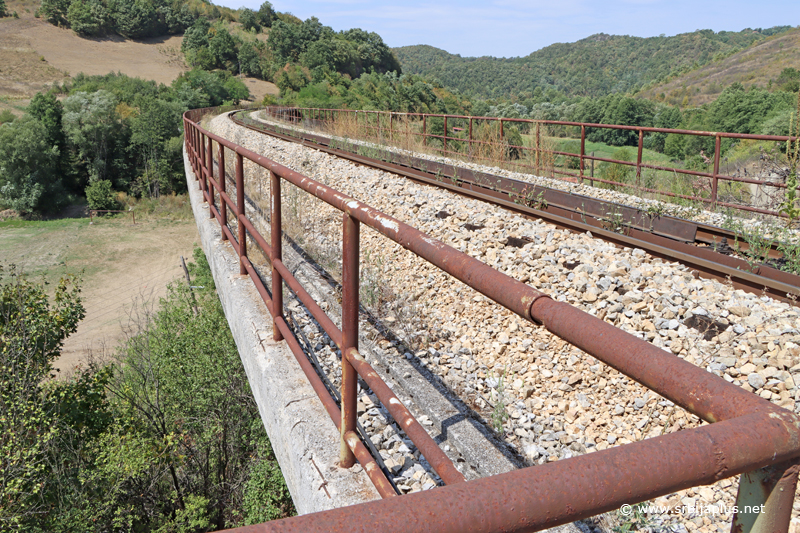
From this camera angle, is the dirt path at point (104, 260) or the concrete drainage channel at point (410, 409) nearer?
the concrete drainage channel at point (410, 409)

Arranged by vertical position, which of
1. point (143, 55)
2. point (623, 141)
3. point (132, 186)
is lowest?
point (132, 186)

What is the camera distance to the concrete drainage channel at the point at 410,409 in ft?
10.2

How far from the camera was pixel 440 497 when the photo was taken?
2.68 feet

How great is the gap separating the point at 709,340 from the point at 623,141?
54.6 m

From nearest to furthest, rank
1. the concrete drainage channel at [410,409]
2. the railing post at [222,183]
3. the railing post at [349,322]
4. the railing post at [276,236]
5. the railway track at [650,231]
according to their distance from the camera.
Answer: the railing post at [349,322] < the concrete drainage channel at [410,409] < the railing post at [276,236] < the railway track at [650,231] < the railing post at [222,183]

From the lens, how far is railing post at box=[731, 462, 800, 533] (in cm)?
88

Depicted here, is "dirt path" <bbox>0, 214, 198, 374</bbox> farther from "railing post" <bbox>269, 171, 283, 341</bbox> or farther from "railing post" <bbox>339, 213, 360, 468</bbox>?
A: "railing post" <bbox>339, 213, 360, 468</bbox>

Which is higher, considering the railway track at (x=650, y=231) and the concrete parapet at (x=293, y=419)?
the railway track at (x=650, y=231)

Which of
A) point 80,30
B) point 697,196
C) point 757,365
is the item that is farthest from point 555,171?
point 80,30

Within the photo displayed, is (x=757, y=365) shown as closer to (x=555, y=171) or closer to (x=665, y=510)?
(x=665, y=510)

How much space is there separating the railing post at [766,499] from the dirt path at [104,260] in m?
31.3

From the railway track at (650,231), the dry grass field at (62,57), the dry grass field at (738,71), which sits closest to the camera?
the railway track at (650,231)

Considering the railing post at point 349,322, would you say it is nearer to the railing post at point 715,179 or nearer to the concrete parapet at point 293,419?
the concrete parapet at point 293,419

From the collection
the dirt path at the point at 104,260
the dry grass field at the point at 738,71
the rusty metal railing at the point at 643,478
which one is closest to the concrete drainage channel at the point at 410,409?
the rusty metal railing at the point at 643,478
